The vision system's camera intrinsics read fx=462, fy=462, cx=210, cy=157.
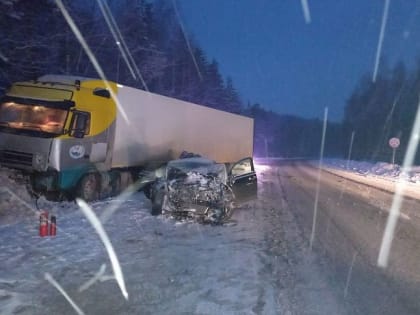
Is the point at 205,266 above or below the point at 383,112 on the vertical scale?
below

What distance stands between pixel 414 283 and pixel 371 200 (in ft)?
37.3

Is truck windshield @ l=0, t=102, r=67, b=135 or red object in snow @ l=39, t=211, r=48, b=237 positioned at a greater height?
truck windshield @ l=0, t=102, r=67, b=135

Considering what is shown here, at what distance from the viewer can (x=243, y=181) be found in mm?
12555

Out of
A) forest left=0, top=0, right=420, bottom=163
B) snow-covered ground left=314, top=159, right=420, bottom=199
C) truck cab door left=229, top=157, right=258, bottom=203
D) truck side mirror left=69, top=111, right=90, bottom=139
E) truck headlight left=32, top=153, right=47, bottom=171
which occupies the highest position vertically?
forest left=0, top=0, right=420, bottom=163

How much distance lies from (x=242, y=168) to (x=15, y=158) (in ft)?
20.7

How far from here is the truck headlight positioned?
12570mm

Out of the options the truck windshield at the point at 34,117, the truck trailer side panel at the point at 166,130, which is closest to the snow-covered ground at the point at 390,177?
the truck trailer side panel at the point at 166,130

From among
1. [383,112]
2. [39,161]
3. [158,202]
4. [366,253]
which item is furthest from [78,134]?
[383,112]

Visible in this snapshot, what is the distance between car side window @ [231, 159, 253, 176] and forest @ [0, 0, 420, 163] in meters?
10.0

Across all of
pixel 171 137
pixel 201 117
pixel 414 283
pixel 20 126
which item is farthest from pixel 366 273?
pixel 201 117

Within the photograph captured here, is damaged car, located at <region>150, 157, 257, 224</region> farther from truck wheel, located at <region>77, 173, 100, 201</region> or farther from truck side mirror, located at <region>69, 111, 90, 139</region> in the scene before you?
truck side mirror, located at <region>69, 111, 90, 139</region>

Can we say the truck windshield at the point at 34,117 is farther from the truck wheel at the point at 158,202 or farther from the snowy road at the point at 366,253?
the snowy road at the point at 366,253

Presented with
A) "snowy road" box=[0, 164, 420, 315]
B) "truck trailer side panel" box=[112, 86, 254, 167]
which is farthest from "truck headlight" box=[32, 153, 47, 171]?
"truck trailer side panel" box=[112, 86, 254, 167]

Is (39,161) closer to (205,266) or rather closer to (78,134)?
(78,134)
